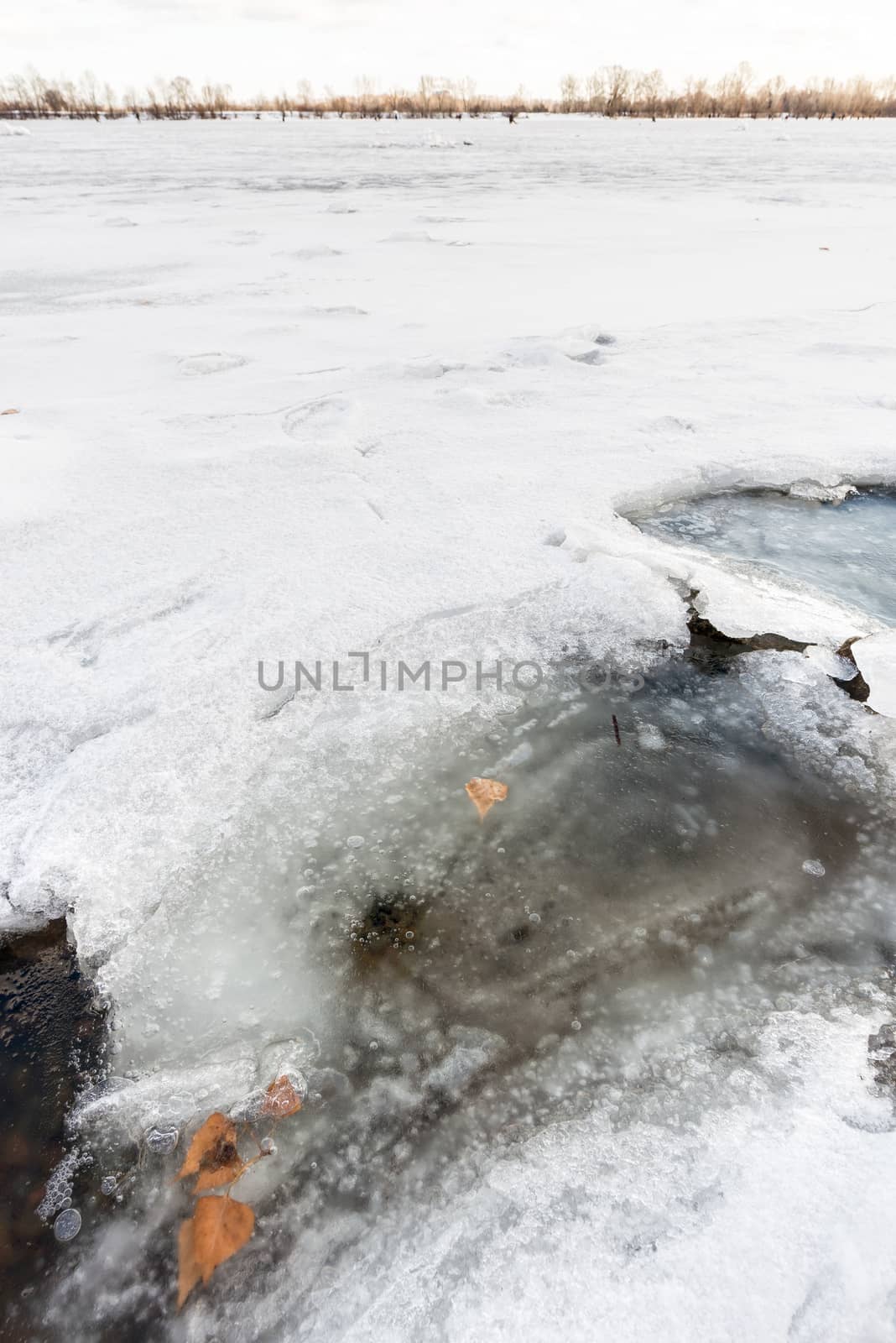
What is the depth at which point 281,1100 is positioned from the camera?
3.23 ft

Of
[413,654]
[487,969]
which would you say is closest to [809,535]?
[413,654]

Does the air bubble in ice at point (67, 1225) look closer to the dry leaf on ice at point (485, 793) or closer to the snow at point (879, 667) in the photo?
the dry leaf on ice at point (485, 793)

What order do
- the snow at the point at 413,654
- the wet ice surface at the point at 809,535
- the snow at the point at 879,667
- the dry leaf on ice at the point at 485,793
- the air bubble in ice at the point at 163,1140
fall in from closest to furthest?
the snow at the point at 413,654
the air bubble in ice at the point at 163,1140
the dry leaf on ice at the point at 485,793
the snow at the point at 879,667
the wet ice surface at the point at 809,535

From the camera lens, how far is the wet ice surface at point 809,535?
2.02 meters

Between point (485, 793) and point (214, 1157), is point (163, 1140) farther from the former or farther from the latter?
point (485, 793)

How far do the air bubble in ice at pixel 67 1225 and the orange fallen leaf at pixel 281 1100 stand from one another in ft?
0.83

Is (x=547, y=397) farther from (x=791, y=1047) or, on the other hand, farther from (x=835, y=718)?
(x=791, y=1047)

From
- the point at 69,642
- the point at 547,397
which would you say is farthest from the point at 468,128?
the point at 69,642

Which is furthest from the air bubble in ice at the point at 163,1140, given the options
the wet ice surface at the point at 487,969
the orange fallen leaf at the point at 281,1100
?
the orange fallen leaf at the point at 281,1100

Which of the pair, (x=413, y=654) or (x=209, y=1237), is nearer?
(x=209, y=1237)

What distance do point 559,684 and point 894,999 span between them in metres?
0.89

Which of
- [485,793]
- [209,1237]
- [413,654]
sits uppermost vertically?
[413,654]

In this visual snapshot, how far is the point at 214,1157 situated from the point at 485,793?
0.76 m

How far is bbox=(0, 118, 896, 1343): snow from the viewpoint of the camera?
83cm
